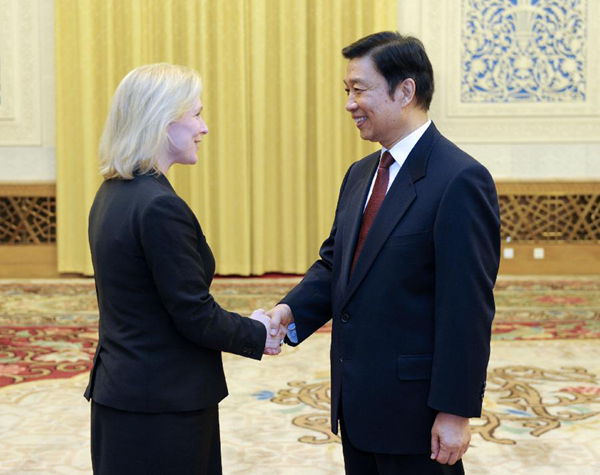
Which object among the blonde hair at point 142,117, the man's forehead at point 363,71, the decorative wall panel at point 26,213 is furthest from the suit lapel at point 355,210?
the decorative wall panel at point 26,213

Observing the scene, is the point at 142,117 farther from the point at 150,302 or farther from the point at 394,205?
the point at 394,205

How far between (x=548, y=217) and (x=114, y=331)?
6.57 meters

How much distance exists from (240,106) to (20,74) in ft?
6.68

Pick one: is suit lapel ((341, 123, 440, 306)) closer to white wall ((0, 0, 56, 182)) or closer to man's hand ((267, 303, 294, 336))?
man's hand ((267, 303, 294, 336))

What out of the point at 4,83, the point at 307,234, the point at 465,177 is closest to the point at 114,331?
the point at 465,177

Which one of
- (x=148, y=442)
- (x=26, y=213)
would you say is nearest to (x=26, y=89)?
(x=26, y=213)

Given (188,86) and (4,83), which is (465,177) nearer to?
(188,86)

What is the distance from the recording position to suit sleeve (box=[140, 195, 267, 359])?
1979mm

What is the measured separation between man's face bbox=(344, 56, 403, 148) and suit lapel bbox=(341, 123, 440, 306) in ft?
0.32

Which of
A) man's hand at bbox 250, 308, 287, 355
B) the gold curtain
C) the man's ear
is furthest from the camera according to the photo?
the gold curtain

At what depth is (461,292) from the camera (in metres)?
1.91

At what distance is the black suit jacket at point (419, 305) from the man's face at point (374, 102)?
10 centimetres

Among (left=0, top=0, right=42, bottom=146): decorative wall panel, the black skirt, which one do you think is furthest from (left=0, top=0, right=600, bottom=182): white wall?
the black skirt

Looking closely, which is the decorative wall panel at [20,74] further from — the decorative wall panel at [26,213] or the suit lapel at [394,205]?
the suit lapel at [394,205]
